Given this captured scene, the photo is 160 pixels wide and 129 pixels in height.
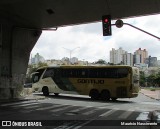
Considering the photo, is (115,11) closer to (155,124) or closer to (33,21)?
(33,21)

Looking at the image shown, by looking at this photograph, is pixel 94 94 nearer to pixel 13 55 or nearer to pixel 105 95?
pixel 105 95

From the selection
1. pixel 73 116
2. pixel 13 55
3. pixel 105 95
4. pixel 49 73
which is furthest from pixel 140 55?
pixel 73 116

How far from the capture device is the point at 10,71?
28.5m

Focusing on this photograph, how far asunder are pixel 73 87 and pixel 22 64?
253 inches

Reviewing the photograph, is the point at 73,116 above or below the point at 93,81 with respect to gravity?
below

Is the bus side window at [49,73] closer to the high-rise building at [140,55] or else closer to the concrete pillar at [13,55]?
the concrete pillar at [13,55]

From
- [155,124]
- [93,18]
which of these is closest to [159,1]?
[93,18]

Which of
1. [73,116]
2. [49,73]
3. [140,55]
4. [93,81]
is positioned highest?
[140,55]

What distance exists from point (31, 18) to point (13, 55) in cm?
393

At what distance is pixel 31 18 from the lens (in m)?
26.5

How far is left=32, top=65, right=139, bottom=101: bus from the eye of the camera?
1234 inches

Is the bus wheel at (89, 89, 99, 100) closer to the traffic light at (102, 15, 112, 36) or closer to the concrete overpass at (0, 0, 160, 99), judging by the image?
the concrete overpass at (0, 0, 160, 99)

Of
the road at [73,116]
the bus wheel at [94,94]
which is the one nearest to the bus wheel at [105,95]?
the bus wheel at [94,94]

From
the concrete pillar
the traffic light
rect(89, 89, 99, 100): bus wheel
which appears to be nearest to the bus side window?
rect(89, 89, 99, 100): bus wheel
